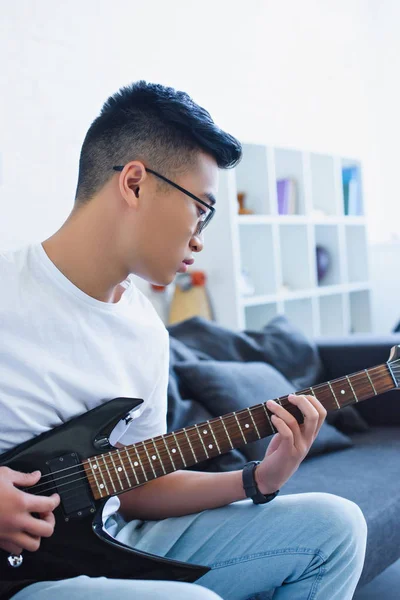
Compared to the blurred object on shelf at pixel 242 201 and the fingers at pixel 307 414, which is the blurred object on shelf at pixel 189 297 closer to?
the blurred object on shelf at pixel 242 201

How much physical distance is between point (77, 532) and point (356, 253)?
11.4ft

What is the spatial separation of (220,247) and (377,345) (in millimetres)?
1009

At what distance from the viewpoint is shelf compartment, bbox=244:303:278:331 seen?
3.50m

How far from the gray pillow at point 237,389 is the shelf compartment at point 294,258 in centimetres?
166

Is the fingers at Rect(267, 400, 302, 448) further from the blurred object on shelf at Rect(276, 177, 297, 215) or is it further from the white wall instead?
the blurred object on shelf at Rect(276, 177, 297, 215)

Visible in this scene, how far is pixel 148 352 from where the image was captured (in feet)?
3.80

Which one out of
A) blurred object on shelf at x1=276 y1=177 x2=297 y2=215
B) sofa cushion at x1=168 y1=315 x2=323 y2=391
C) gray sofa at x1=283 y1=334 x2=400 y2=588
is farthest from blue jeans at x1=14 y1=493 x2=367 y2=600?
blurred object on shelf at x1=276 y1=177 x2=297 y2=215

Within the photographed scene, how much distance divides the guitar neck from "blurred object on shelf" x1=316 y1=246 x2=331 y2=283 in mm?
2828

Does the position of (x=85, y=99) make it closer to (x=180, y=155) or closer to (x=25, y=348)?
→ (x=180, y=155)

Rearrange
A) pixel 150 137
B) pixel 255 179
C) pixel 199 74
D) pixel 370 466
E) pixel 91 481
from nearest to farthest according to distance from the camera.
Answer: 1. pixel 91 481
2. pixel 150 137
3. pixel 370 466
4. pixel 199 74
5. pixel 255 179

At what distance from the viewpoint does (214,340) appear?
224 centimetres

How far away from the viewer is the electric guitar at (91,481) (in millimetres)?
968

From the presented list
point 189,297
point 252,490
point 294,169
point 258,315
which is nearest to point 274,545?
point 252,490

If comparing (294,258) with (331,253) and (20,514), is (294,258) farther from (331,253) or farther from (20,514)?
(20,514)
